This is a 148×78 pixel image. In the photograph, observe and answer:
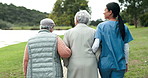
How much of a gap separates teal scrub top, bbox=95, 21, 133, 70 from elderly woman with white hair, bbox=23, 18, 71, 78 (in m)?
0.49

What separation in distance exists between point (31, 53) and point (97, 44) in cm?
94

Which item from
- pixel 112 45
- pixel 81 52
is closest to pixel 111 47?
pixel 112 45

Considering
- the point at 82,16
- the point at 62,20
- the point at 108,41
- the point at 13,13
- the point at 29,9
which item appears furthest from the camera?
the point at 29,9

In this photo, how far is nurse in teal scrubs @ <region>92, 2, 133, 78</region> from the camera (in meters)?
3.55

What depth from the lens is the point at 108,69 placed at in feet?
11.7

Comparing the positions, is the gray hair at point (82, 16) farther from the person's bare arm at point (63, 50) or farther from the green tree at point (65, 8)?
the green tree at point (65, 8)

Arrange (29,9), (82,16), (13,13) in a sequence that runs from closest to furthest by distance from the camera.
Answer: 1. (82,16)
2. (13,13)
3. (29,9)

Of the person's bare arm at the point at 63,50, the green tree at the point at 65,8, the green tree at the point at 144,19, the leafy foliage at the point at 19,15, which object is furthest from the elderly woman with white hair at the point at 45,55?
the leafy foliage at the point at 19,15

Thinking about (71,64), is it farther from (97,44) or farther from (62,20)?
(62,20)

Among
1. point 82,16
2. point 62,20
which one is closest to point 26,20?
point 62,20

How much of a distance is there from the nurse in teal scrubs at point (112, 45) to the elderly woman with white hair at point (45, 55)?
19.0 inches

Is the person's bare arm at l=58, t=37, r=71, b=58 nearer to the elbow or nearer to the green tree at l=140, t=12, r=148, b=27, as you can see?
the elbow

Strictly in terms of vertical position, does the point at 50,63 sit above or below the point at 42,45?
below

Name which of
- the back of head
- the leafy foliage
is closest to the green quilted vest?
the back of head
